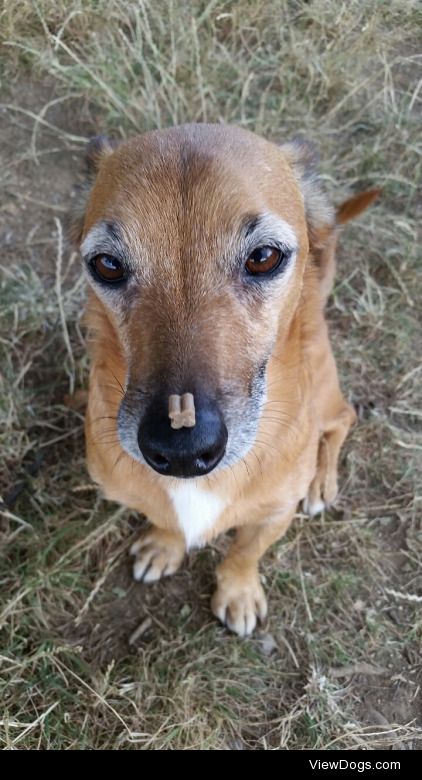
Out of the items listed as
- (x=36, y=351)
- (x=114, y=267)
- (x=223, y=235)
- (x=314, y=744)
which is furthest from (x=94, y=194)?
(x=314, y=744)

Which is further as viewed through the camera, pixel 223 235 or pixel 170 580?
pixel 170 580

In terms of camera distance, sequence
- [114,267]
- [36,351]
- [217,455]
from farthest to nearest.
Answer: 1. [36,351]
2. [114,267]
3. [217,455]

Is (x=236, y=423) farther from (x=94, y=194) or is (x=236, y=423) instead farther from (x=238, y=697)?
(x=238, y=697)

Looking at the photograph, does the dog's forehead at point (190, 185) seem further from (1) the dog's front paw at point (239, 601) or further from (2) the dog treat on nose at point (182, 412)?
(1) the dog's front paw at point (239, 601)

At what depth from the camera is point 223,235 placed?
1.70 m

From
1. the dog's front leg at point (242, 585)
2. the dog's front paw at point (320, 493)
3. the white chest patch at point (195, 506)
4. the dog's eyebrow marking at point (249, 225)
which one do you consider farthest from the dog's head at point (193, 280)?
the dog's front paw at point (320, 493)

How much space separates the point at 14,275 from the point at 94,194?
1.44 m

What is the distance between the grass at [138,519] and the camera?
259 cm

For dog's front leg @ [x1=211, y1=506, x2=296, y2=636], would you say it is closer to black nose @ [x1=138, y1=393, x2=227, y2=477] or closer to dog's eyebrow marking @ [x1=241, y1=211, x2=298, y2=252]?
black nose @ [x1=138, y1=393, x2=227, y2=477]

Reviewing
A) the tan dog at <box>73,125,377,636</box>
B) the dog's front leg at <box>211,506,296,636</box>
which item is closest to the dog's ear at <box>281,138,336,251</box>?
the tan dog at <box>73,125,377,636</box>

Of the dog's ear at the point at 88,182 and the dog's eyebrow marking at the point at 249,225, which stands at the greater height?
the dog's ear at the point at 88,182


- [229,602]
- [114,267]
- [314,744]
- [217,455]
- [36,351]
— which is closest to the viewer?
[217,455]

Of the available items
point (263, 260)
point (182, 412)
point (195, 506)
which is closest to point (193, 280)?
point (263, 260)

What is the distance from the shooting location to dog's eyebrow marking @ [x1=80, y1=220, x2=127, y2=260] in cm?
Answer: 173
